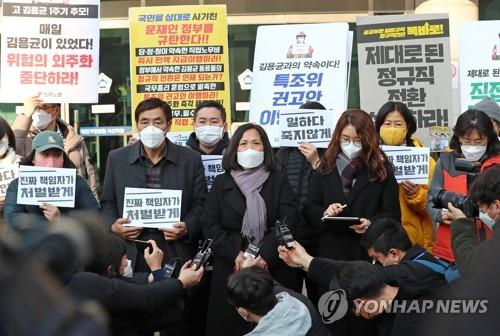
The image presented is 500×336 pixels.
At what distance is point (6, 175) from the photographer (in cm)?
563

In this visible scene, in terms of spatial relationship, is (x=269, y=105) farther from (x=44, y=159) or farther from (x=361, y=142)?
(x=44, y=159)

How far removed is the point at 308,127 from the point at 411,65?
1.64m

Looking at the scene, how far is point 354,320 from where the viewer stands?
497 cm

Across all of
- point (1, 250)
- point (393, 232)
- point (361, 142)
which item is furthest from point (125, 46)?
point (1, 250)

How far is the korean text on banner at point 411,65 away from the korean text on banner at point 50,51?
2.38 meters

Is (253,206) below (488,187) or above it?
below

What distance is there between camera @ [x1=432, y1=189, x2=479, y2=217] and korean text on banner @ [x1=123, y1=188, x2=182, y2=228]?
167cm

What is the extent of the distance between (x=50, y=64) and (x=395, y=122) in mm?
2945

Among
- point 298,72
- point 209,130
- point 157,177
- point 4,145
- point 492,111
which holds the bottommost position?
point 157,177

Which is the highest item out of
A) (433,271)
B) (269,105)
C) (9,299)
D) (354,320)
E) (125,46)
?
(125,46)

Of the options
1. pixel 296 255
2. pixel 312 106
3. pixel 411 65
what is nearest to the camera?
pixel 296 255

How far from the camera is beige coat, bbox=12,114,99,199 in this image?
619 cm

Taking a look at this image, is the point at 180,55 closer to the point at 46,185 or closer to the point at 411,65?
the point at 411,65

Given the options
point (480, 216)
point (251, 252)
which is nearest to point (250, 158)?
point (251, 252)
